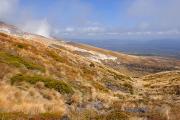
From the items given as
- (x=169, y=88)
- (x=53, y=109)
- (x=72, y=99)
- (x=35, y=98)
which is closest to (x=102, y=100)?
(x=72, y=99)

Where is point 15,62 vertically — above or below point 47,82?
above

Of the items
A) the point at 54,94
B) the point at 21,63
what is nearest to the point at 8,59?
the point at 21,63

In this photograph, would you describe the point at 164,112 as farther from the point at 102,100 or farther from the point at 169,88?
the point at 169,88

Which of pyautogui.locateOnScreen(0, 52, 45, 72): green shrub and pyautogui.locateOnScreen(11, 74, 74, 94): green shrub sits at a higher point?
pyautogui.locateOnScreen(0, 52, 45, 72): green shrub

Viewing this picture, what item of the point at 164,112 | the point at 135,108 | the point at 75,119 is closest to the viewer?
the point at 75,119

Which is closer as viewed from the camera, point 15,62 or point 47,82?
point 47,82

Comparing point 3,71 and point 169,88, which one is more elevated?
point 3,71

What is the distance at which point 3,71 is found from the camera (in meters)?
29.5

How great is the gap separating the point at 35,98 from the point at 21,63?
38.8 feet

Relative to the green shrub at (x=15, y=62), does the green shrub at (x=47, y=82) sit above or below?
below

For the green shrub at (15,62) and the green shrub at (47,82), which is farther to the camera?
the green shrub at (15,62)

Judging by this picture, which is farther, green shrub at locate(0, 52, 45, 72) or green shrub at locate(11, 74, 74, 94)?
green shrub at locate(0, 52, 45, 72)

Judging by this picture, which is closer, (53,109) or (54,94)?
(53,109)

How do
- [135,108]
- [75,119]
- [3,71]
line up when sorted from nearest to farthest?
[75,119] → [135,108] → [3,71]
